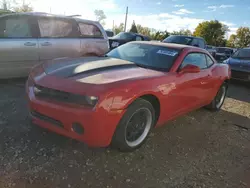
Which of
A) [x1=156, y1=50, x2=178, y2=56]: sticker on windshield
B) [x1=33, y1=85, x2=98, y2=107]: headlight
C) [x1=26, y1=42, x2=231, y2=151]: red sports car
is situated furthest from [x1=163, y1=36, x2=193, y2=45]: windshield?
[x1=33, y1=85, x2=98, y2=107]: headlight

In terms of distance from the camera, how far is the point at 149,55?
12.7 feet

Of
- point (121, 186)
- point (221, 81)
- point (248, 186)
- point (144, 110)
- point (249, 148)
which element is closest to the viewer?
point (121, 186)

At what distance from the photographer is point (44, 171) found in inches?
97.9

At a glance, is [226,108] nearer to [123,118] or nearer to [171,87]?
[171,87]

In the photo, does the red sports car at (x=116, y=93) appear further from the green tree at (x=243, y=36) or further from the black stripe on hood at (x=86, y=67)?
the green tree at (x=243, y=36)

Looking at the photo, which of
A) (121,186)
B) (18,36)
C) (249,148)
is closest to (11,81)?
(18,36)

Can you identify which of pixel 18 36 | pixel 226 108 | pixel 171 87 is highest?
pixel 18 36

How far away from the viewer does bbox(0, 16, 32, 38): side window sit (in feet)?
16.2

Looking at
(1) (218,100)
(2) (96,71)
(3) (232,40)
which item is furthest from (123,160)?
(3) (232,40)

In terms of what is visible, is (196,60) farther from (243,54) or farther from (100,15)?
(100,15)

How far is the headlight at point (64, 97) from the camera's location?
2.51 metres

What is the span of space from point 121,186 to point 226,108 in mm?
4159

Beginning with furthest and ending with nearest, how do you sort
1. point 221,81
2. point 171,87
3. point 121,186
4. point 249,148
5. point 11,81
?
point 11,81 → point 221,81 → point 249,148 → point 171,87 → point 121,186

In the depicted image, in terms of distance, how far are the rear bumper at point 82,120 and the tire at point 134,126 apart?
0.12m
